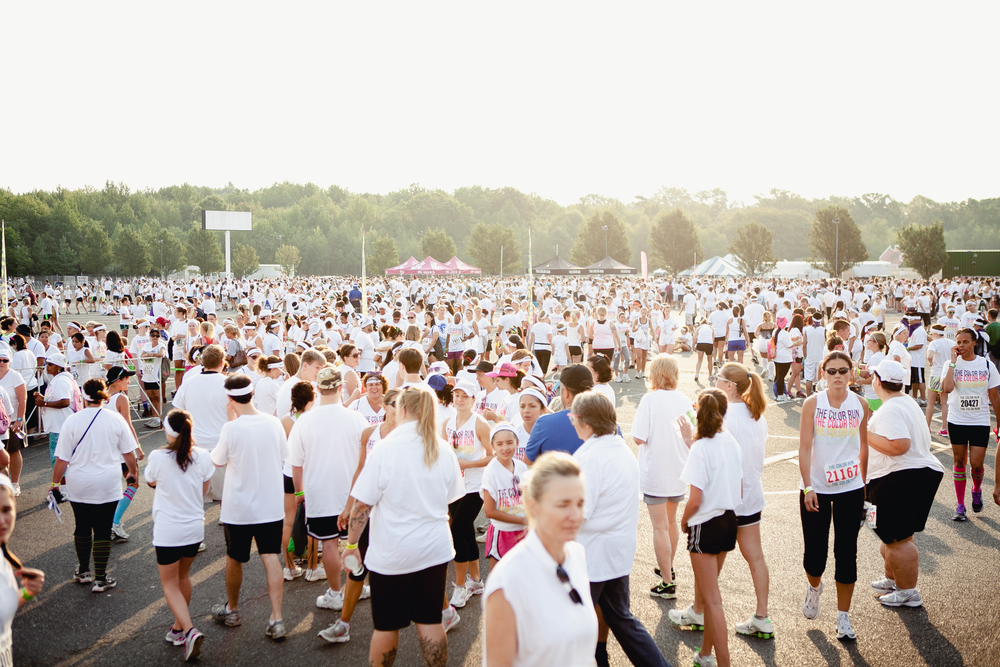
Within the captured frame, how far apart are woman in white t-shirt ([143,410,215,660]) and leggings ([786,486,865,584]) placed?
4182 millimetres

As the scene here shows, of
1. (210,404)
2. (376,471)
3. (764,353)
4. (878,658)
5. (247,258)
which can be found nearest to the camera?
(376,471)

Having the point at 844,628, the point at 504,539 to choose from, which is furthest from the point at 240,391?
the point at 844,628

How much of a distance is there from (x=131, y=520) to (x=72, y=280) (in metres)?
64.7

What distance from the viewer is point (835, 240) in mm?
59906

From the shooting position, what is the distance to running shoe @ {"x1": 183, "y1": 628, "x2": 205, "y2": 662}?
4.22 metres

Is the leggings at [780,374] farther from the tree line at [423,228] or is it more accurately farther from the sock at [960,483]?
the tree line at [423,228]

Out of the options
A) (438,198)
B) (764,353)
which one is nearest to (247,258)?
(438,198)

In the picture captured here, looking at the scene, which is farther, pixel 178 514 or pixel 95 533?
pixel 95 533

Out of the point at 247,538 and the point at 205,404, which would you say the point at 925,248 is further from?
the point at 247,538

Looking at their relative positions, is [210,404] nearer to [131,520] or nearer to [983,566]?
[131,520]

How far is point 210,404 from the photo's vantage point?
6684 millimetres

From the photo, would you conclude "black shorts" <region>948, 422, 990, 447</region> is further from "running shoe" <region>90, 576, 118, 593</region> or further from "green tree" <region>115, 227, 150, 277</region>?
"green tree" <region>115, 227, 150, 277</region>

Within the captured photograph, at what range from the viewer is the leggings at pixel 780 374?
505 inches

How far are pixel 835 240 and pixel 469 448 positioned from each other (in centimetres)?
6371
